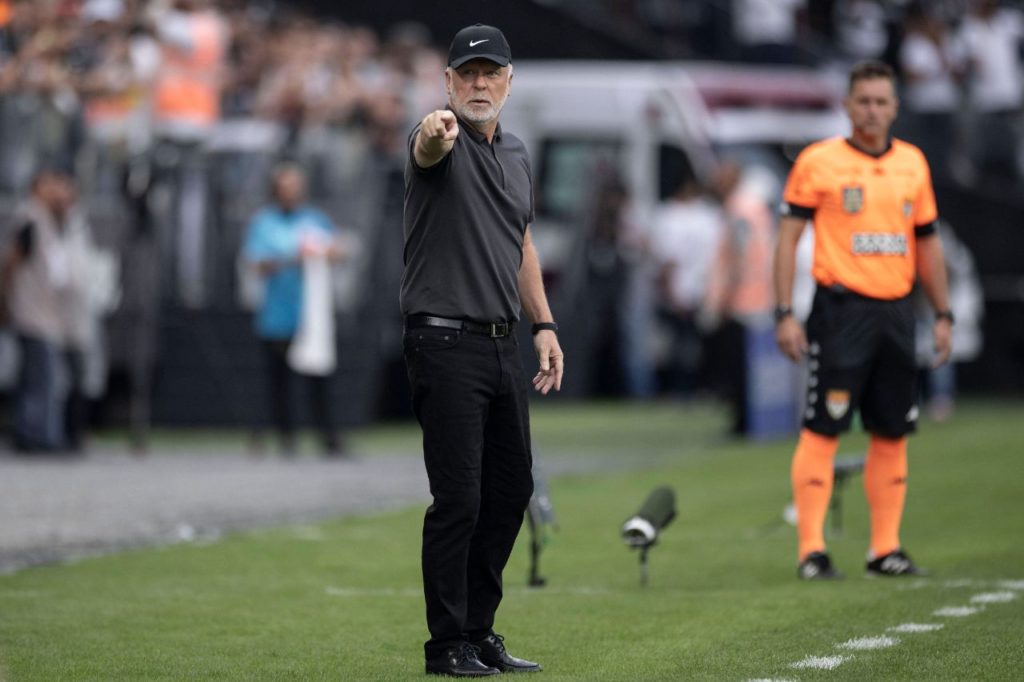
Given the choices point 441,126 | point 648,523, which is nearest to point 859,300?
point 648,523

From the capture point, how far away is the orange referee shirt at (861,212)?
9625 mm

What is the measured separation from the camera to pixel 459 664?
7.13 m

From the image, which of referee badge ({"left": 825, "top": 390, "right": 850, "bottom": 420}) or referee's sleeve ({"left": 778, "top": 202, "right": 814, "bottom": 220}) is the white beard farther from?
referee badge ({"left": 825, "top": 390, "right": 850, "bottom": 420})

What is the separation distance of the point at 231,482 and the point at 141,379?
11.4ft

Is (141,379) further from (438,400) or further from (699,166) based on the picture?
(438,400)

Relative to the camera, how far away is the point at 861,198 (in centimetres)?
962

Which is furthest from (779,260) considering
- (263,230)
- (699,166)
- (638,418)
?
(699,166)

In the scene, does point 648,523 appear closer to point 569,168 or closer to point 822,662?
point 822,662

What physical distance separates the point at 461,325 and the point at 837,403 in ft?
9.84

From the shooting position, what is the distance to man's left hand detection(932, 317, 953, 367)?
996 cm

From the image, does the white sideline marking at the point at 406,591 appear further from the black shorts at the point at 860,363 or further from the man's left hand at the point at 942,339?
the man's left hand at the point at 942,339

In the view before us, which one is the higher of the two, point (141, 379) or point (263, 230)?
point (263, 230)

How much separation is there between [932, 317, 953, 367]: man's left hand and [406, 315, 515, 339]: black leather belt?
3.39 m

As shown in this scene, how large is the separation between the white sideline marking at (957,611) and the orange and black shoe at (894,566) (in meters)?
1.01
